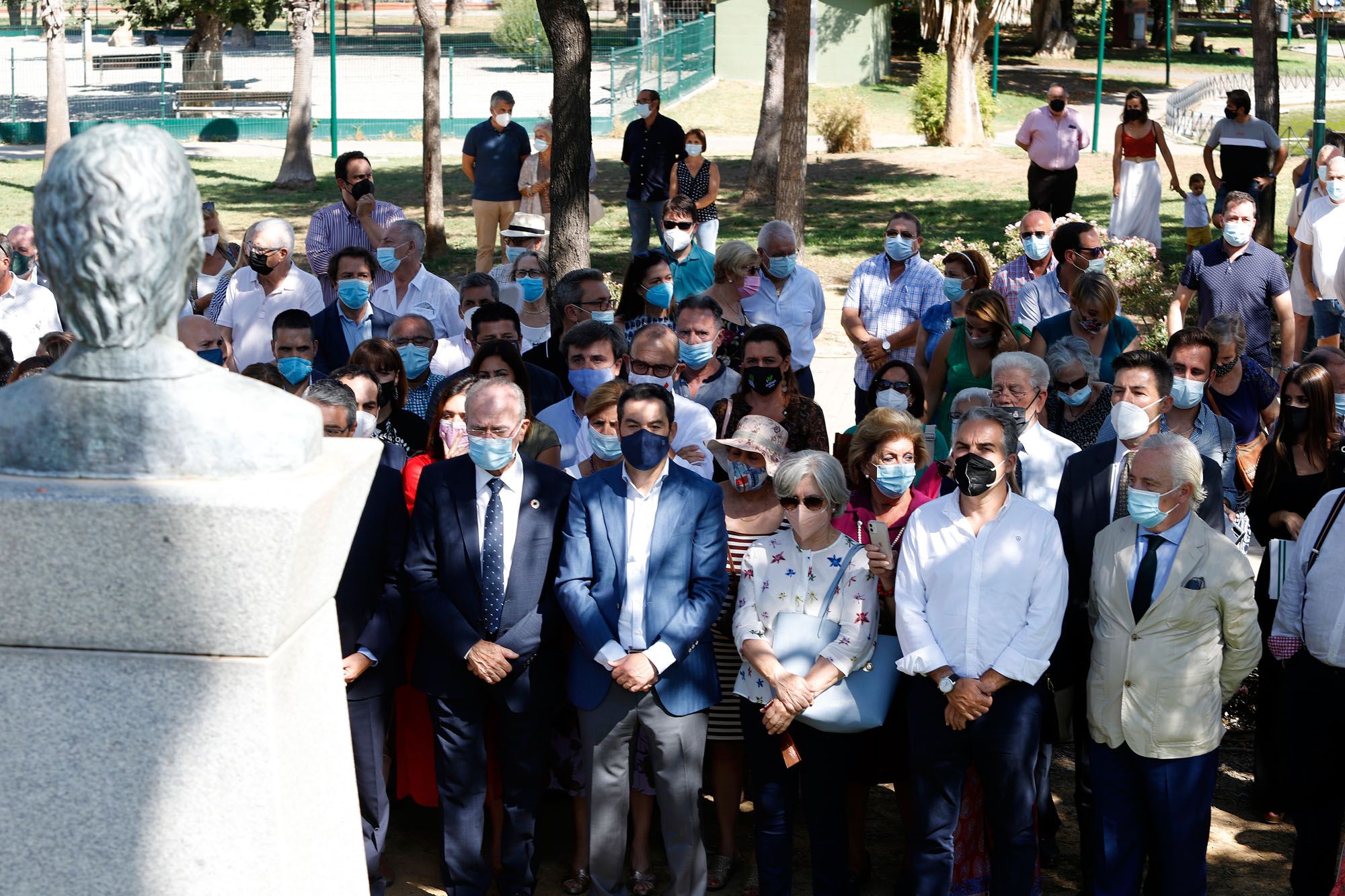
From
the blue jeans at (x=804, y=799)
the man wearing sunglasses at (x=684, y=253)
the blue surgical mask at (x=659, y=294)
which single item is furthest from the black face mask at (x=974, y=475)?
the man wearing sunglasses at (x=684, y=253)

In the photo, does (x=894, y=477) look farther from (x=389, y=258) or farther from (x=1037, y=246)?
(x=389, y=258)

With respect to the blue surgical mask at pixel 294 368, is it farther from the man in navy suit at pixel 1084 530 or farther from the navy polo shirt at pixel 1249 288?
the navy polo shirt at pixel 1249 288

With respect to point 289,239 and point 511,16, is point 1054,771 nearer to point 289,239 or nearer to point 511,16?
point 289,239

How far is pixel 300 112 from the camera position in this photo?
83.3ft

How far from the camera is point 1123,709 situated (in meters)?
5.36

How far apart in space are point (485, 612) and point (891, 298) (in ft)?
15.2

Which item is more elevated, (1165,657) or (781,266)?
(781,266)

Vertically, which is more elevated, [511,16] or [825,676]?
[511,16]

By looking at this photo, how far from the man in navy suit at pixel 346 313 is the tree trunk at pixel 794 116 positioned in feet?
29.8

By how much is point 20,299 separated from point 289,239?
1.94 meters

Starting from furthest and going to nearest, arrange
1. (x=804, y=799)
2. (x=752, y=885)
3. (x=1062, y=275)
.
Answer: (x=1062, y=275), (x=752, y=885), (x=804, y=799)

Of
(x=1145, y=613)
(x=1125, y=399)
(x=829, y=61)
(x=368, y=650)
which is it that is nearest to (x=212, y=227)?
(x=368, y=650)

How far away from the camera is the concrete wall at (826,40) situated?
1543 inches

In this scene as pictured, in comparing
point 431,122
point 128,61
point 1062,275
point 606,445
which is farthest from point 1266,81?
point 128,61
